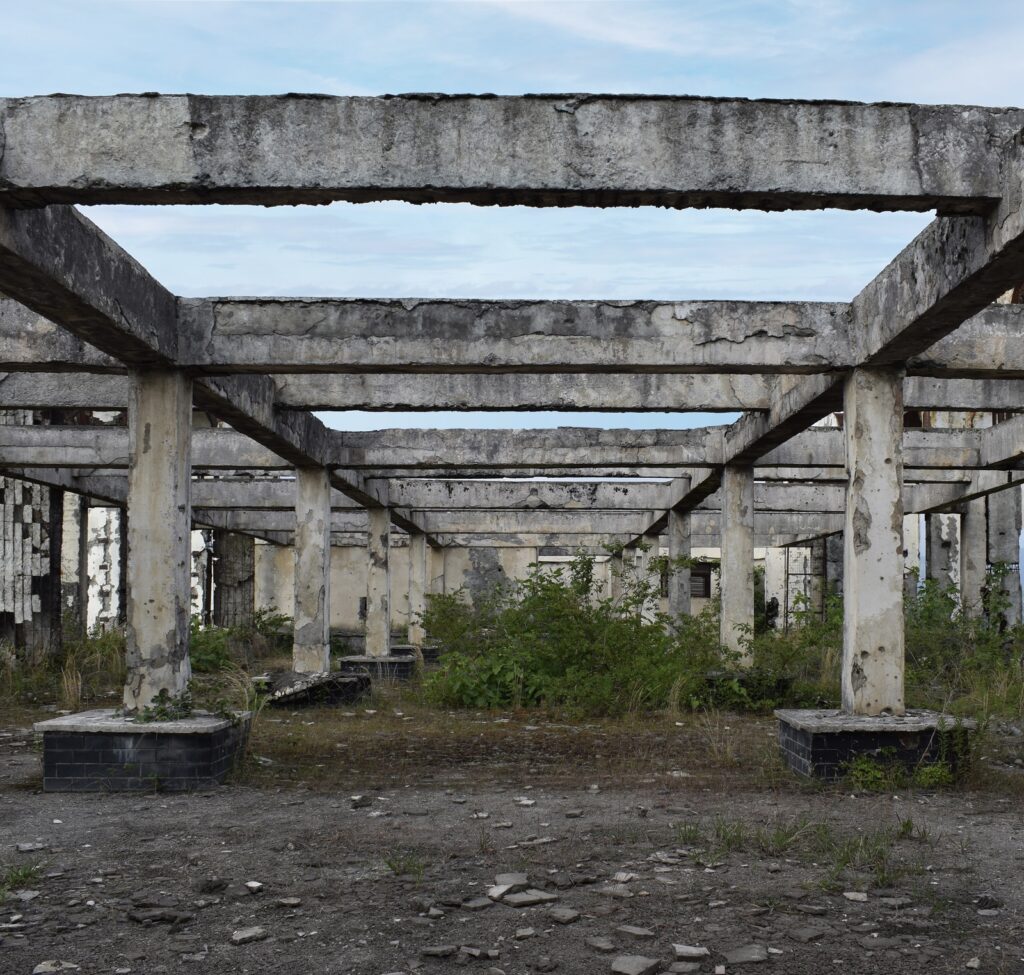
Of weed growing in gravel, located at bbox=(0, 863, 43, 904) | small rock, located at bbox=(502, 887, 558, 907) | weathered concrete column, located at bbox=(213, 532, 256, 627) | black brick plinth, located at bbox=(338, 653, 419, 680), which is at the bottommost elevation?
black brick plinth, located at bbox=(338, 653, 419, 680)

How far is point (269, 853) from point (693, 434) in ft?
29.0

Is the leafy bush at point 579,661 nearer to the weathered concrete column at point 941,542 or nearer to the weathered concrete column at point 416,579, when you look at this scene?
the weathered concrete column at point 416,579

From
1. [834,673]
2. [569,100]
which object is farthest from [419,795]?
[834,673]

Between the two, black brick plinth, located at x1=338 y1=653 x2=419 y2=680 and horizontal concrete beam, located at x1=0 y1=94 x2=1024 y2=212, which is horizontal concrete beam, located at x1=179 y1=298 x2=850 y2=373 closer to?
horizontal concrete beam, located at x1=0 y1=94 x2=1024 y2=212

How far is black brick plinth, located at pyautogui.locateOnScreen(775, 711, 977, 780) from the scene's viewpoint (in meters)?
7.64

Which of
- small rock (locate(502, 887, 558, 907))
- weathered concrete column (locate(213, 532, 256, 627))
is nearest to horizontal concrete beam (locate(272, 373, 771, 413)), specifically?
small rock (locate(502, 887, 558, 907))

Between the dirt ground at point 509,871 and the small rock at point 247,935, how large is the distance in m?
0.02

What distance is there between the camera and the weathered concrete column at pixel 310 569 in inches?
528

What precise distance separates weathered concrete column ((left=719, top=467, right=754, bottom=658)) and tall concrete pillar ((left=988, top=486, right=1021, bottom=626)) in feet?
23.6

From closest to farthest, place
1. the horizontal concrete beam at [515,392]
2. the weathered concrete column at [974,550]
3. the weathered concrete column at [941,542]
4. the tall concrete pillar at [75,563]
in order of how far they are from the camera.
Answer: the horizontal concrete beam at [515,392]
the weathered concrete column at [974,550]
the tall concrete pillar at [75,563]
the weathered concrete column at [941,542]

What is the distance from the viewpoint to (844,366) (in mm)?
8445

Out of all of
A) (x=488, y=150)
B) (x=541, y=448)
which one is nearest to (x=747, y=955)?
(x=488, y=150)

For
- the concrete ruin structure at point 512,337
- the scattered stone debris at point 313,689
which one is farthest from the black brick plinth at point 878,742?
the scattered stone debris at point 313,689

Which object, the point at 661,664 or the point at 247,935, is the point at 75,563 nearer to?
the point at 661,664
